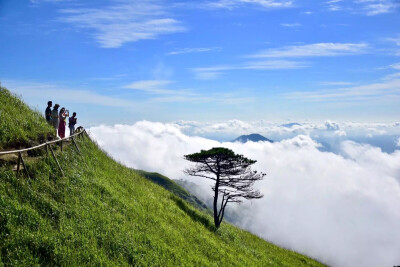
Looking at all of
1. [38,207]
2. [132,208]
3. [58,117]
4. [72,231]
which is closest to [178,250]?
[132,208]

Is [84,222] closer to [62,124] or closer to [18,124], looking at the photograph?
[18,124]

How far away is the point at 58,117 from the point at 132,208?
10184 mm

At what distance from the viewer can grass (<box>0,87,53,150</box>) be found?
1623 cm

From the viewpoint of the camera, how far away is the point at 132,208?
1775 cm

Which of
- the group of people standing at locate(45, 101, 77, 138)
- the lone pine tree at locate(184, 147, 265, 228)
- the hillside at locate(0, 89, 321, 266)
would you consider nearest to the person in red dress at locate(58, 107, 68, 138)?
the group of people standing at locate(45, 101, 77, 138)

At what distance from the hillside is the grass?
125 mm

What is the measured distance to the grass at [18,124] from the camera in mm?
16234

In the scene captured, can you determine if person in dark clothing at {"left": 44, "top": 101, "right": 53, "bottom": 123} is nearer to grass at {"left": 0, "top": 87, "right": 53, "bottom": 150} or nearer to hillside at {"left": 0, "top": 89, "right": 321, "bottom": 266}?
grass at {"left": 0, "top": 87, "right": 53, "bottom": 150}

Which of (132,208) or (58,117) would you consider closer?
(132,208)

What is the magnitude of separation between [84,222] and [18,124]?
895cm

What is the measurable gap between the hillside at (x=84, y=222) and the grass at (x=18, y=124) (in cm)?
13

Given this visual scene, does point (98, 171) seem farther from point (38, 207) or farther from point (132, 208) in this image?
point (38, 207)

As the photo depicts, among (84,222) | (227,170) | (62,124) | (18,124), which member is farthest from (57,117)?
(227,170)

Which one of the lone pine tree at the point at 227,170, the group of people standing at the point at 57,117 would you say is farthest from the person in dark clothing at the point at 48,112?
the lone pine tree at the point at 227,170
